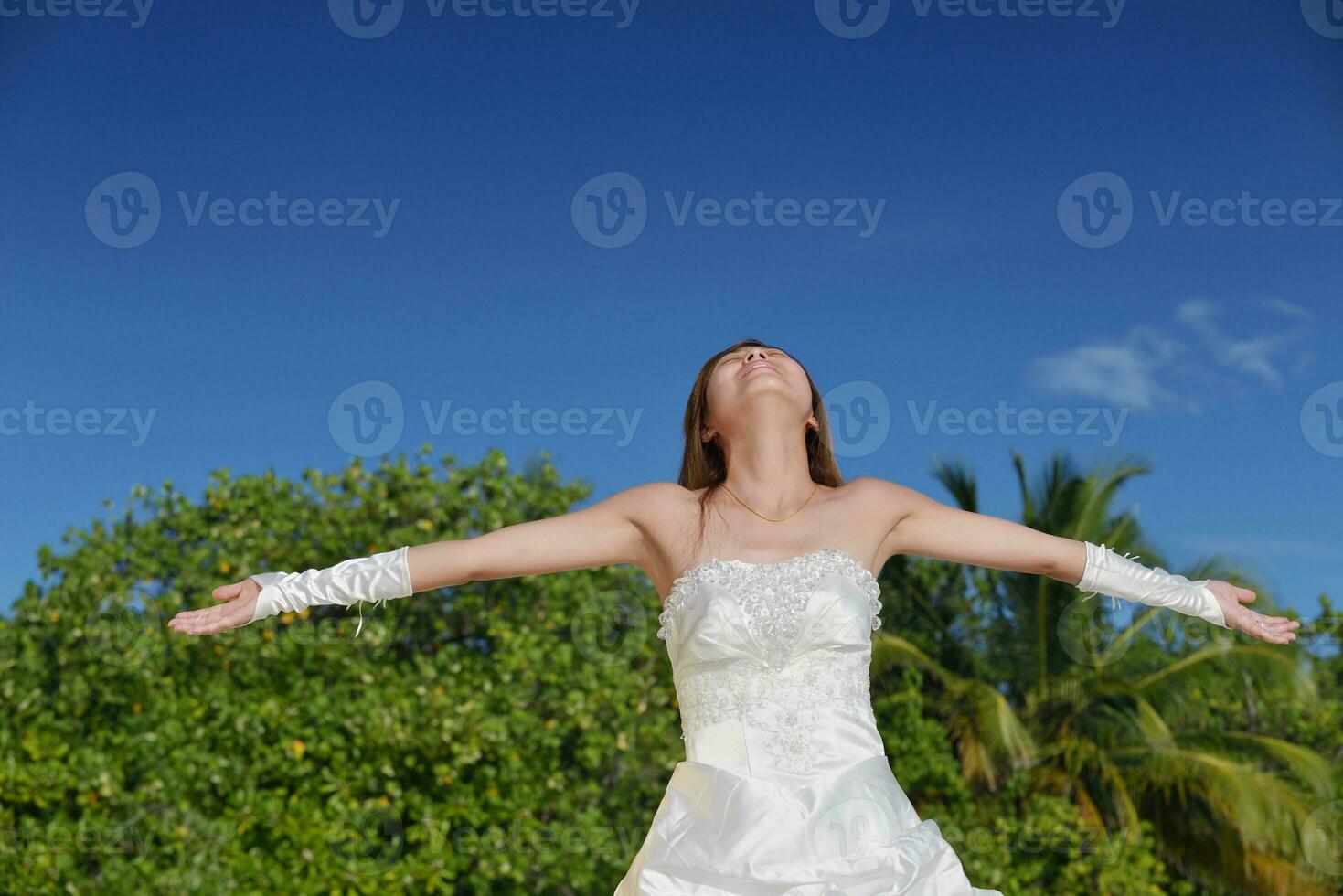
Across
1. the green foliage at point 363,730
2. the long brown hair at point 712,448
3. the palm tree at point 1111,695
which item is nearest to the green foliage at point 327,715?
the green foliage at point 363,730

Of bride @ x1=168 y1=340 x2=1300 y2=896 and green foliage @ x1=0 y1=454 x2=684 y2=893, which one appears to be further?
green foliage @ x1=0 y1=454 x2=684 y2=893

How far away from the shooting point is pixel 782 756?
11.6ft

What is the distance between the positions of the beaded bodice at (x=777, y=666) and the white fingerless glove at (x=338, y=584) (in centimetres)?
82

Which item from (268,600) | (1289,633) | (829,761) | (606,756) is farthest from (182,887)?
(1289,633)

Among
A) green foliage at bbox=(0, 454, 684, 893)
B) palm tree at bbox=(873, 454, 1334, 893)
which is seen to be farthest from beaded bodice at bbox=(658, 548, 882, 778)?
palm tree at bbox=(873, 454, 1334, 893)

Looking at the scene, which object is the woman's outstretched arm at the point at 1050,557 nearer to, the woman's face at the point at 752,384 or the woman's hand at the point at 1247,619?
the woman's hand at the point at 1247,619

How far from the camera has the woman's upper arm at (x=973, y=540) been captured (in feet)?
12.7

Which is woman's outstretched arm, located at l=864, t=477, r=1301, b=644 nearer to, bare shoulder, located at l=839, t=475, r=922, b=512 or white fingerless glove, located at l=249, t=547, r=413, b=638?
bare shoulder, located at l=839, t=475, r=922, b=512

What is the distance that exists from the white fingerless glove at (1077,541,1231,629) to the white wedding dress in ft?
2.17

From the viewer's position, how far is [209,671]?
10.4 meters

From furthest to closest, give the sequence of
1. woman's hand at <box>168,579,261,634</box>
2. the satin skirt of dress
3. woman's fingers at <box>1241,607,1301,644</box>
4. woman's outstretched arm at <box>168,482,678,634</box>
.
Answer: woman's fingers at <box>1241,607,1301,644</box>
woman's outstretched arm at <box>168,482,678,634</box>
woman's hand at <box>168,579,261,634</box>
the satin skirt of dress

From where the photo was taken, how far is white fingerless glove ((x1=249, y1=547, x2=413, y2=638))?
3.64m

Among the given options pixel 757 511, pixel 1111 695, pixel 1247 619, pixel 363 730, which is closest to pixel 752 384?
pixel 757 511

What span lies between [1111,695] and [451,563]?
10817 mm
